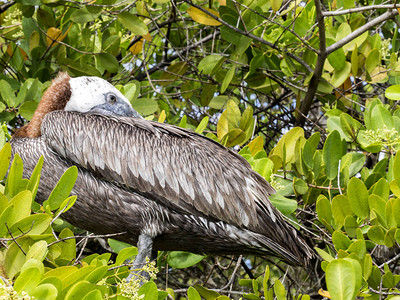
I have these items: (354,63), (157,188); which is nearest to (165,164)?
(157,188)

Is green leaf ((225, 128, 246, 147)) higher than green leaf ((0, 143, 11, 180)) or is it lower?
lower

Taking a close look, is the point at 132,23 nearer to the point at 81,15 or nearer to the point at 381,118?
the point at 81,15

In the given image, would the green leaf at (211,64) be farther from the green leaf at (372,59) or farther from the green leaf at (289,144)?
the green leaf at (372,59)

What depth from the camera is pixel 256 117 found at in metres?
4.49

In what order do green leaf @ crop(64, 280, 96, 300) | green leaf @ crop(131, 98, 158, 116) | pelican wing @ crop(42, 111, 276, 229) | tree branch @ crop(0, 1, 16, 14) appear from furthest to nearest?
1. tree branch @ crop(0, 1, 16, 14)
2. green leaf @ crop(131, 98, 158, 116)
3. pelican wing @ crop(42, 111, 276, 229)
4. green leaf @ crop(64, 280, 96, 300)

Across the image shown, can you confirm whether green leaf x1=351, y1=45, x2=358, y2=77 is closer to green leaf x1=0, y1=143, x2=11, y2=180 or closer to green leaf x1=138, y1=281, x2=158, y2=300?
green leaf x1=138, y1=281, x2=158, y2=300

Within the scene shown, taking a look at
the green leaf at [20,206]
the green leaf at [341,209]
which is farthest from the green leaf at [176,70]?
the green leaf at [20,206]

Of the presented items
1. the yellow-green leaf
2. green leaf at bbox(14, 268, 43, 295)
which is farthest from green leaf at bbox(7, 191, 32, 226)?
the yellow-green leaf

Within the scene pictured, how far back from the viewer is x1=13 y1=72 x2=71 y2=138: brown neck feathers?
3.98 meters

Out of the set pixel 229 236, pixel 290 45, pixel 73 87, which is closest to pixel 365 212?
pixel 229 236

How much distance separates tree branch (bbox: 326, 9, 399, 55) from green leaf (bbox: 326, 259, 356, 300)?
2.00m

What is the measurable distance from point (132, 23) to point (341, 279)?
2.59 metres

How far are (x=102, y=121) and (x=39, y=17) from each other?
1265 millimetres

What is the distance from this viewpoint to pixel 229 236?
143 inches
